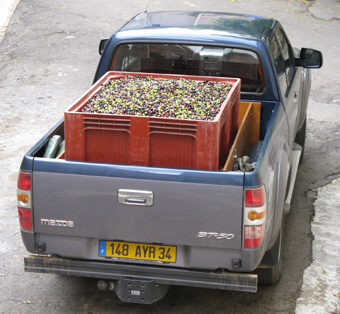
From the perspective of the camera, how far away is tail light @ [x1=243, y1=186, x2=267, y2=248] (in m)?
3.63

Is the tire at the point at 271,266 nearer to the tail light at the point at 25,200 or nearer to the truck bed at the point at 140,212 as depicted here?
the truck bed at the point at 140,212

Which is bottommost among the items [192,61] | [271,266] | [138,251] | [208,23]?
[271,266]

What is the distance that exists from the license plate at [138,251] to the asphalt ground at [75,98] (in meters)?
0.81

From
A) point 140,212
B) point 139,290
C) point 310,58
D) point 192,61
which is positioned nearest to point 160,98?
point 192,61

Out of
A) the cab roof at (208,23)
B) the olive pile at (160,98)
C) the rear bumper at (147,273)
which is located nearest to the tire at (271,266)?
the rear bumper at (147,273)

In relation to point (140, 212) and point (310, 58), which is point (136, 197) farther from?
point (310, 58)

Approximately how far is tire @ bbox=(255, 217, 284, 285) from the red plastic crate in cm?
105

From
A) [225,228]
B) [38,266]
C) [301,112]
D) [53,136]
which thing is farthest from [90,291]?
[301,112]

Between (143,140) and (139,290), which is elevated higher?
(143,140)

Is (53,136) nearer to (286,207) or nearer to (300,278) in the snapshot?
(286,207)

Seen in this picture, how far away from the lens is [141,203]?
Result: 370 centimetres

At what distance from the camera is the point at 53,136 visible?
461 centimetres

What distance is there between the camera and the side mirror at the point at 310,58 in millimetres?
6141

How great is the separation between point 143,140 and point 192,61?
189cm
